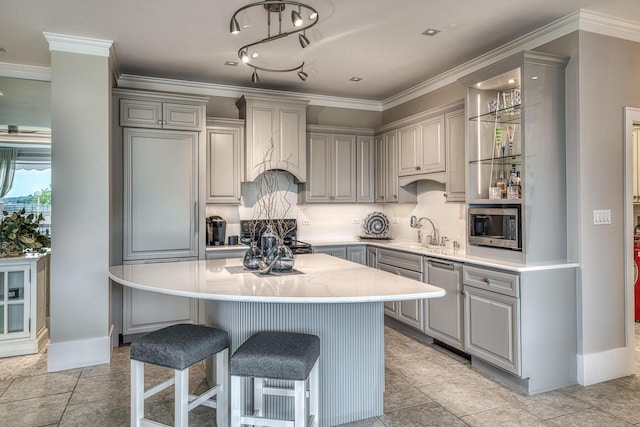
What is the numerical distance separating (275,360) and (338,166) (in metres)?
3.61

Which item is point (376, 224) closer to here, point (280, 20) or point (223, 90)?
point (223, 90)

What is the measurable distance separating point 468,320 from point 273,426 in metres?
2.01

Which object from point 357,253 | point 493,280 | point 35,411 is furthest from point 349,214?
point 35,411

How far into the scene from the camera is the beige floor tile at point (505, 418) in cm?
256

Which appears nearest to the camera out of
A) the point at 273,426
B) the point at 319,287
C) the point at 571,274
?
the point at 273,426

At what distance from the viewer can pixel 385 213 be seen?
580cm

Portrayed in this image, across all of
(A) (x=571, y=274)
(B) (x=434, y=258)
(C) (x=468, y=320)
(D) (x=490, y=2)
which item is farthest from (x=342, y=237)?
(D) (x=490, y=2)

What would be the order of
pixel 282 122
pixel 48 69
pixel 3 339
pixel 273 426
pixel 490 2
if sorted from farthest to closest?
pixel 282 122 < pixel 48 69 < pixel 3 339 < pixel 490 2 < pixel 273 426

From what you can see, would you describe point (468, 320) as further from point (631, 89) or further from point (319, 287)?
point (631, 89)

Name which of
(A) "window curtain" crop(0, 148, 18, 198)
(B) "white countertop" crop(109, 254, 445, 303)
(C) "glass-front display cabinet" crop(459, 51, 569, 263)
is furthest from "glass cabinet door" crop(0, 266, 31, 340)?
(C) "glass-front display cabinet" crop(459, 51, 569, 263)

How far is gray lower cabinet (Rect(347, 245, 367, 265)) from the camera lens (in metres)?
5.00

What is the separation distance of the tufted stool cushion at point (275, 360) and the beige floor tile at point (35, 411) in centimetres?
157

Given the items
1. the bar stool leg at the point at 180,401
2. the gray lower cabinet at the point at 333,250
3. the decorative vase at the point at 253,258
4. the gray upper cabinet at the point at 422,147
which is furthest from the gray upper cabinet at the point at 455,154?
the bar stool leg at the point at 180,401

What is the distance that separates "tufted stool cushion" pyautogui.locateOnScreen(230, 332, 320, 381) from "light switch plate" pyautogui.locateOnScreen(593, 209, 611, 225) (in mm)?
2494
